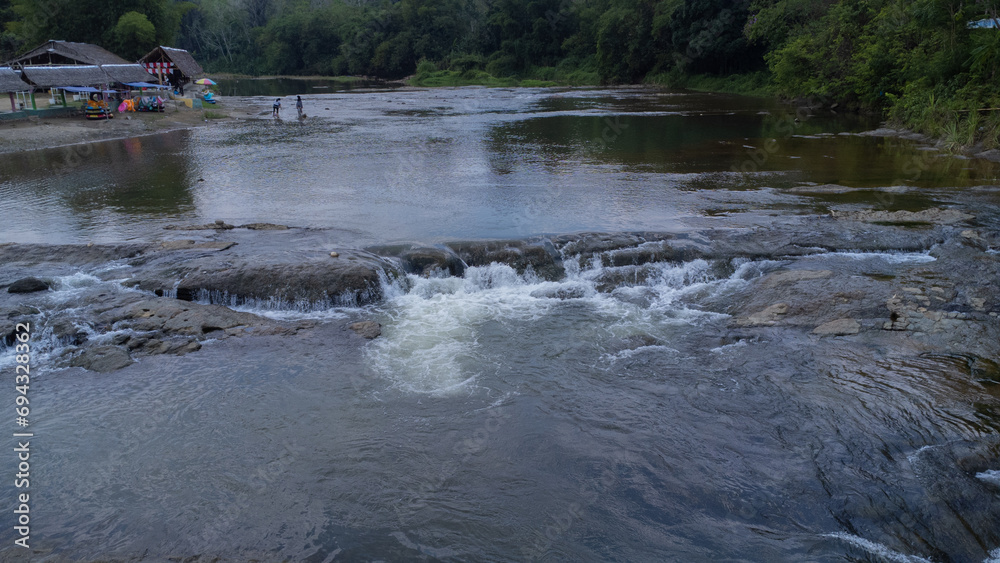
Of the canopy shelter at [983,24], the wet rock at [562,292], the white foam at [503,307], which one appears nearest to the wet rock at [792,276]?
the white foam at [503,307]

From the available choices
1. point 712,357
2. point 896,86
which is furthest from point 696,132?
point 712,357

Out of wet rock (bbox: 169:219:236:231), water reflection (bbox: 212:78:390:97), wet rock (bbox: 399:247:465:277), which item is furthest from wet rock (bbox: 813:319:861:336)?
water reflection (bbox: 212:78:390:97)

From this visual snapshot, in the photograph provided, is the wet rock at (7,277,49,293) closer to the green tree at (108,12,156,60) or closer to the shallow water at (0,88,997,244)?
the shallow water at (0,88,997,244)

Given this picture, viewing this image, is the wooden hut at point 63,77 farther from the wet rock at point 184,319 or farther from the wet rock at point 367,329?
the wet rock at point 367,329

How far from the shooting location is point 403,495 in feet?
20.7

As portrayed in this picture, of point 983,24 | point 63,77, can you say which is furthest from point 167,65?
point 983,24

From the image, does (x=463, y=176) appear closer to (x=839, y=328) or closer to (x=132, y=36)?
(x=839, y=328)

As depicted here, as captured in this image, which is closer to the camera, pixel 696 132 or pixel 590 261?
pixel 590 261

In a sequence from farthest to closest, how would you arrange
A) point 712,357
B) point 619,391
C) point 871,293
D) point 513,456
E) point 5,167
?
point 5,167
point 871,293
point 712,357
point 619,391
point 513,456

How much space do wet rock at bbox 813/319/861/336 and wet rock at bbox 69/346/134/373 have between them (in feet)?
33.3

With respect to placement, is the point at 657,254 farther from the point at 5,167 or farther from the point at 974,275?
the point at 5,167

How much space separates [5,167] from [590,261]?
21.7 meters

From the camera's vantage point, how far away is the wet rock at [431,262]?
11773mm

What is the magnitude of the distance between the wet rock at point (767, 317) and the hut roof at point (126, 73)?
39671mm
